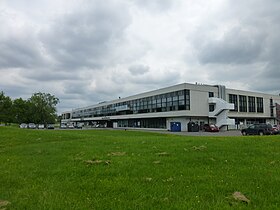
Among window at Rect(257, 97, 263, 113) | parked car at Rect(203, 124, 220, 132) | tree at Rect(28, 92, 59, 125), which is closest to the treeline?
tree at Rect(28, 92, 59, 125)

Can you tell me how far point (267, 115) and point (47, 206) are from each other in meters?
88.8

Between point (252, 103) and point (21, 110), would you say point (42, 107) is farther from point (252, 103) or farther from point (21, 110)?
point (252, 103)

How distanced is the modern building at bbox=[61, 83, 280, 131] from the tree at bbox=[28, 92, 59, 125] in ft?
81.2

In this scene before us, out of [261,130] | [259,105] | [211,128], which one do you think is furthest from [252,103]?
[261,130]

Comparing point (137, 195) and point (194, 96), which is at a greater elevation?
point (194, 96)

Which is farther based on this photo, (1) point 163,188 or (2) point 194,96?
(2) point 194,96

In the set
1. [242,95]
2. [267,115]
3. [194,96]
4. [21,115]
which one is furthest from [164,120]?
[21,115]

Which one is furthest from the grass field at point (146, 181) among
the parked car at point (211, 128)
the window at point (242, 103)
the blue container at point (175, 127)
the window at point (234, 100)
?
the window at point (242, 103)

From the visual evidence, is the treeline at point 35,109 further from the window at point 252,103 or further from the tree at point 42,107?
the window at point 252,103

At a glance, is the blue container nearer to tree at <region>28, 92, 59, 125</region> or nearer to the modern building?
the modern building

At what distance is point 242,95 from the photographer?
7862 centimetres

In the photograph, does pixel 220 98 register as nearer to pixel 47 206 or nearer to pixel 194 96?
pixel 194 96

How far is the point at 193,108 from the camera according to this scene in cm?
6412

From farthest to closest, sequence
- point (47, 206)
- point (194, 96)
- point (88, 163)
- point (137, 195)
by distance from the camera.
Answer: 1. point (194, 96)
2. point (88, 163)
3. point (137, 195)
4. point (47, 206)
